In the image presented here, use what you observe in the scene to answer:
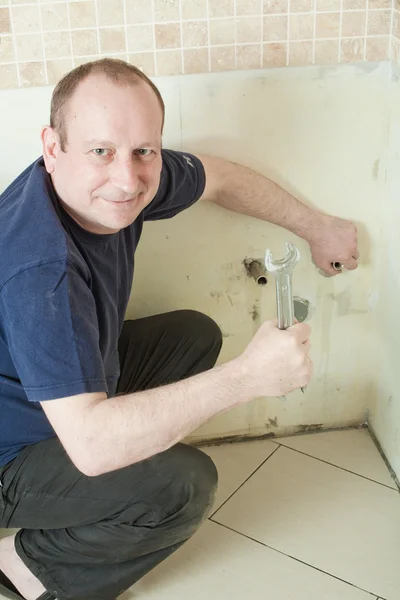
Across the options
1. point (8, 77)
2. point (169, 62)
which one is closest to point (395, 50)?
point (169, 62)

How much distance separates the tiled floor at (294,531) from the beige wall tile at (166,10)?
100 centimetres

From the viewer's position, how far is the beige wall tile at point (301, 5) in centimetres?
155

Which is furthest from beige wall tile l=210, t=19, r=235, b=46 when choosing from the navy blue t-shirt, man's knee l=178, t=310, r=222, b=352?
man's knee l=178, t=310, r=222, b=352

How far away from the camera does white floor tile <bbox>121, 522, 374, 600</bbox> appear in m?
1.48

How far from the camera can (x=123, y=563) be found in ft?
4.67

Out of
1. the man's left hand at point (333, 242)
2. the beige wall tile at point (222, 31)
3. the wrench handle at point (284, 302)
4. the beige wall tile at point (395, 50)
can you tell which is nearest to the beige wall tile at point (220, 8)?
the beige wall tile at point (222, 31)

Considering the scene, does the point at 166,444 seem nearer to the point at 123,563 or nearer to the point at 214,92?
the point at 123,563

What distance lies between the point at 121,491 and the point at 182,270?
1.92ft

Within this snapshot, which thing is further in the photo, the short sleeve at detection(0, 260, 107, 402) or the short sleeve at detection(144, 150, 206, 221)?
the short sleeve at detection(144, 150, 206, 221)

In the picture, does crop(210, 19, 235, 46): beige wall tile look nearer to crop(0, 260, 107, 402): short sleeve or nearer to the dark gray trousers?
crop(0, 260, 107, 402): short sleeve

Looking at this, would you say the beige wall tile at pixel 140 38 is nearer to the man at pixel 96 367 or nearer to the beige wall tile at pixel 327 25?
the man at pixel 96 367

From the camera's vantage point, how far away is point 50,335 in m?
1.14

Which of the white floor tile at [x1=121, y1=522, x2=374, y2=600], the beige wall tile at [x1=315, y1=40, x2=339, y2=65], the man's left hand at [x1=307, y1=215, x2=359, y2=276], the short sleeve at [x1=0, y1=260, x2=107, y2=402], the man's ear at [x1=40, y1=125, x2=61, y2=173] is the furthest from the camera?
the man's left hand at [x1=307, y1=215, x2=359, y2=276]

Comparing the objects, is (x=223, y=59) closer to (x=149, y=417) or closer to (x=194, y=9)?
(x=194, y=9)
